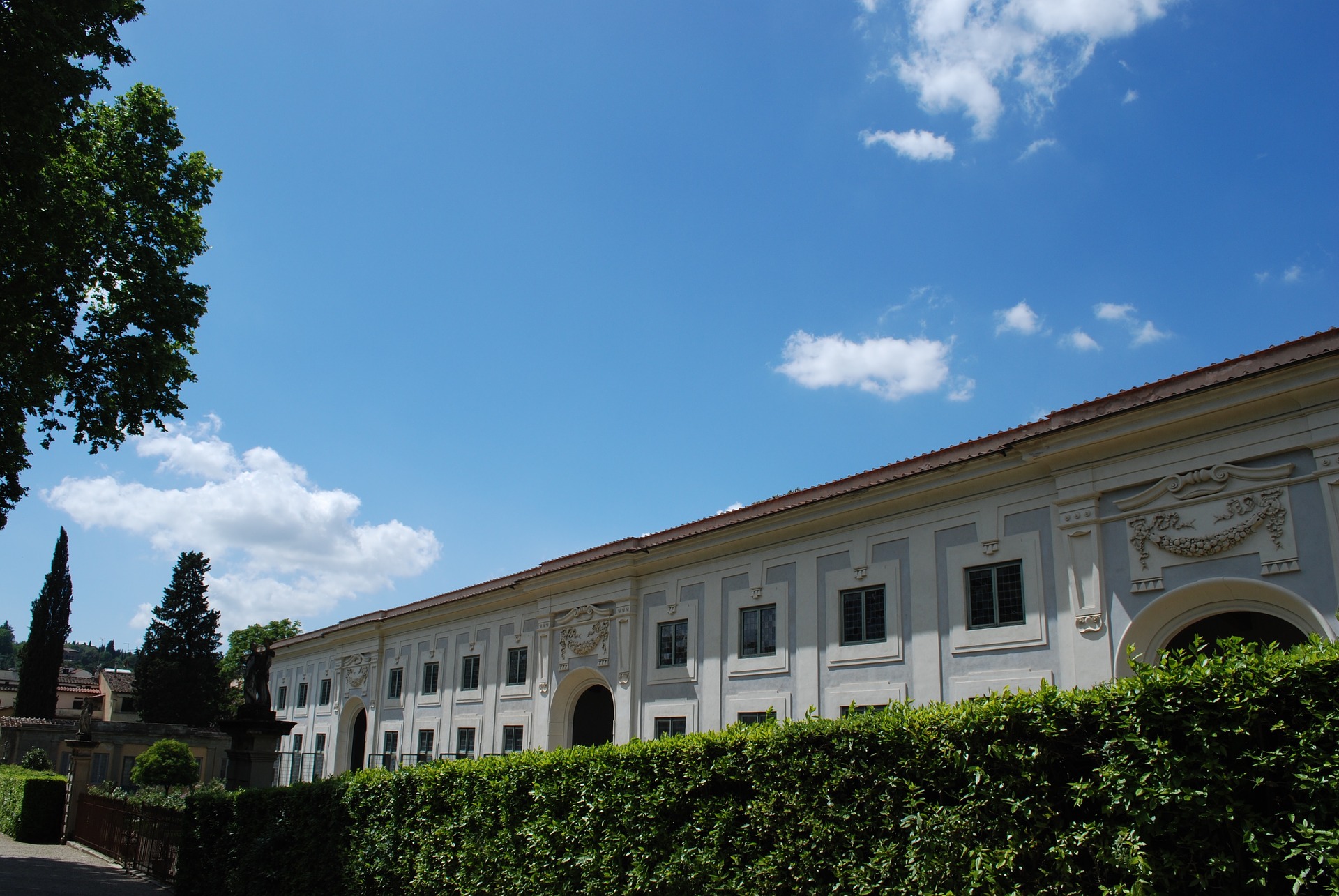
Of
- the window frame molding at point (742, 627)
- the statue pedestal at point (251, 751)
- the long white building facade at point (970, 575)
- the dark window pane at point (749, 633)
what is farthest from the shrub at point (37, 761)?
the dark window pane at point (749, 633)

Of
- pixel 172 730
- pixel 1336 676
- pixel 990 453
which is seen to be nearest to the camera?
pixel 1336 676

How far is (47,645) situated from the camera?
55.5 m

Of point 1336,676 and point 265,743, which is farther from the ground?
point 1336,676

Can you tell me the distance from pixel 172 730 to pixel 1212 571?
45850mm

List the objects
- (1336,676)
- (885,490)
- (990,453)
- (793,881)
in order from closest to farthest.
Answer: (1336,676)
(793,881)
(990,453)
(885,490)

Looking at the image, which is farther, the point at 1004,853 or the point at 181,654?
the point at 181,654

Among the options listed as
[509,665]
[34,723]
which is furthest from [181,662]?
[509,665]

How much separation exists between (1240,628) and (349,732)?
32567 mm

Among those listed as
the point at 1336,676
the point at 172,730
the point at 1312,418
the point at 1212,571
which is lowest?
the point at 172,730

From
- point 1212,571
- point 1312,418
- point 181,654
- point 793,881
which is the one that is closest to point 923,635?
point 1212,571

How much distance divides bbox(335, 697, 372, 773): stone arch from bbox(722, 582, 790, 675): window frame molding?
21.1 meters

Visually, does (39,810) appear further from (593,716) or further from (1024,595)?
(1024,595)

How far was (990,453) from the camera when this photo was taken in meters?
15.5

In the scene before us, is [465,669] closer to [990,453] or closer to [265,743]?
[265,743]
